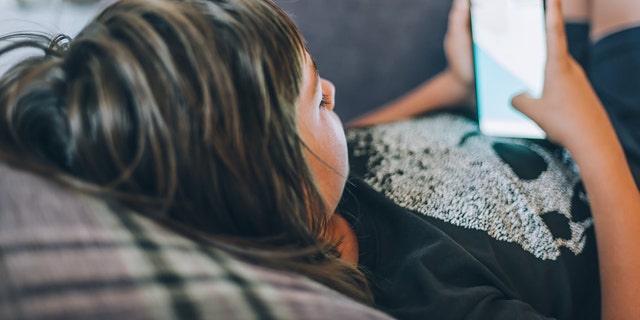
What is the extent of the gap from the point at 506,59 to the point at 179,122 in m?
0.50

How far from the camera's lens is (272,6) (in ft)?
1.65

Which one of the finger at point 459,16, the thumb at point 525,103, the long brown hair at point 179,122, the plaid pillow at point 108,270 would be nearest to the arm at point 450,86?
the finger at point 459,16

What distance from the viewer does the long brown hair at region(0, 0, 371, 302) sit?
38 cm

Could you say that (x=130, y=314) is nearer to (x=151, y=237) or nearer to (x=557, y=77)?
(x=151, y=237)

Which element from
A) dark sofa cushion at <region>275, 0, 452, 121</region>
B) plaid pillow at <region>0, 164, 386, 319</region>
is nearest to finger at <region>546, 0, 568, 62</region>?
dark sofa cushion at <region>275, 0, 452, 121</region>

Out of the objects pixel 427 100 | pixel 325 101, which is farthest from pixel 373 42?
pixel 325 101

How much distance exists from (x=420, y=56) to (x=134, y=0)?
620 millimetres

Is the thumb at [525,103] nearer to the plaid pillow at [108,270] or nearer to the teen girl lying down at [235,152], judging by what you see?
the teen girl lying down at [235,152]

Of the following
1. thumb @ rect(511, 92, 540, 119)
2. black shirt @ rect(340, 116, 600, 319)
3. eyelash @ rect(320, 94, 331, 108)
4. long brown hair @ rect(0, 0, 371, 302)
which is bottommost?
black shirt @ rect(340, 116, 600, 319)

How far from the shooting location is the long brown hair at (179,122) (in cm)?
38

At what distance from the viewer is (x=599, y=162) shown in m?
0.63

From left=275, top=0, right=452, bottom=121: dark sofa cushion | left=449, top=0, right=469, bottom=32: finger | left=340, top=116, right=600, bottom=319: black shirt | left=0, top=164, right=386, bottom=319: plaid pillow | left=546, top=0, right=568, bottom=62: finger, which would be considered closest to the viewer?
left=0, top=164, right=386, bottom=319: plaid pillow

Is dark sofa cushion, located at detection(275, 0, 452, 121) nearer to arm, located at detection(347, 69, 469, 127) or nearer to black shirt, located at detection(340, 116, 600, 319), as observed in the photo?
arm, located at detection(347, 69, 469, 127)

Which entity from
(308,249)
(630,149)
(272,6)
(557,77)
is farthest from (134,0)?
(630,149)
